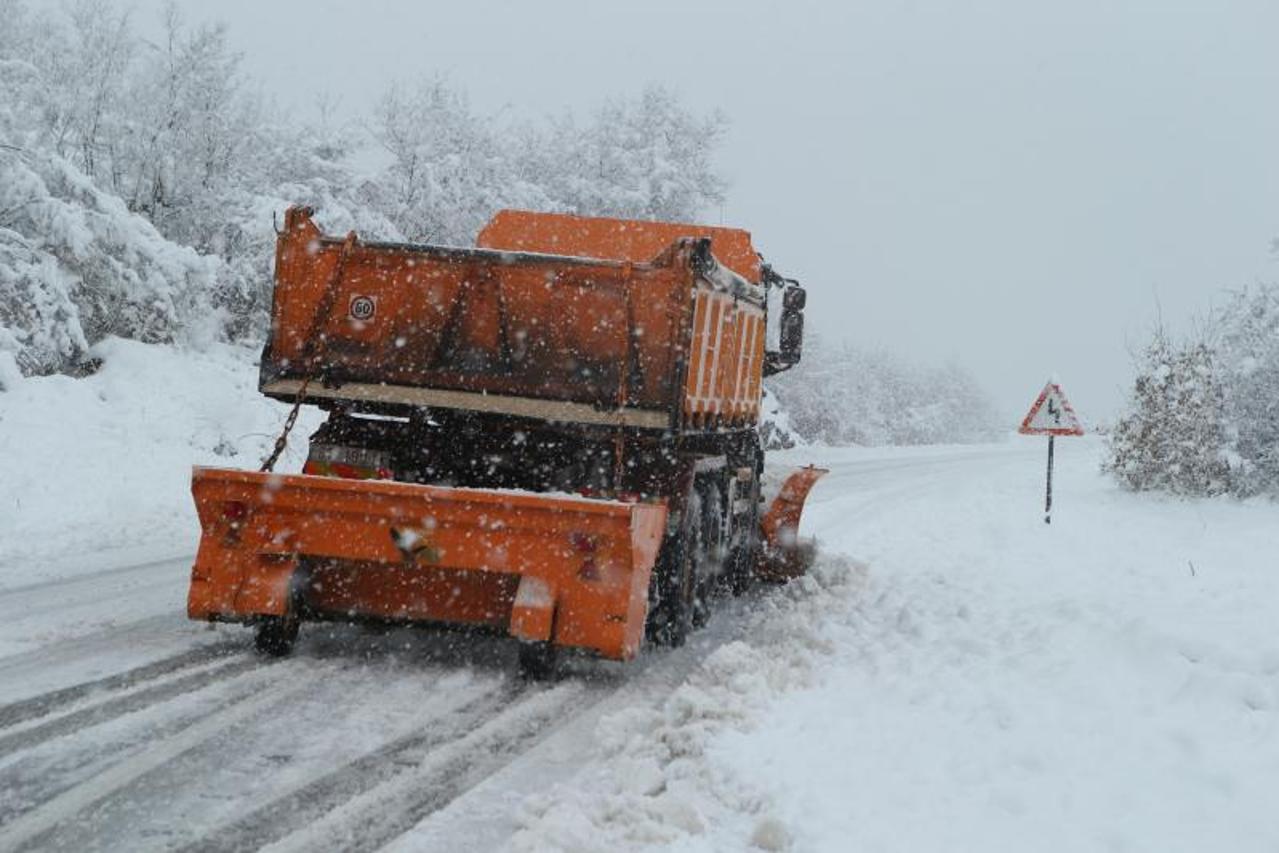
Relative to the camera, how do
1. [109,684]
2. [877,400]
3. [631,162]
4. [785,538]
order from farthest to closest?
1. [877,400]
2. [631,162]
3. [785,538]
4. [109,684]

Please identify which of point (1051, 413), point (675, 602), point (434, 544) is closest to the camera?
point (434, 544)

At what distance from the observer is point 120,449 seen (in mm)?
12625

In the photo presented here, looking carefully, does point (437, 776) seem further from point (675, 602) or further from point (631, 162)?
point (631, 162)

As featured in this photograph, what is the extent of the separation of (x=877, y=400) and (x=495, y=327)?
2439 inches

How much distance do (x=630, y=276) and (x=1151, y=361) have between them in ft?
44.7

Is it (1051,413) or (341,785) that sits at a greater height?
(1051,413)

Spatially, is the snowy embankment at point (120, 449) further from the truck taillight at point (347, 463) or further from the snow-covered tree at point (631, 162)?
the snow-covered tree at point (631, 162)

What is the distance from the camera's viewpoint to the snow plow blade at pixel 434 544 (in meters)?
5.58

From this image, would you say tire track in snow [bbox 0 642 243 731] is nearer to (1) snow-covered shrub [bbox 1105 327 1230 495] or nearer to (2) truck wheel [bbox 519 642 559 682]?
(2) truck wheel [bbox 519 642 559 682]

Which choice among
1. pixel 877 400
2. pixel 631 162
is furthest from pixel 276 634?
Result: pixel 877 400

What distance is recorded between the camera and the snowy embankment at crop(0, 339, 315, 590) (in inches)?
368

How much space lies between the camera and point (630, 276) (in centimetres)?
645

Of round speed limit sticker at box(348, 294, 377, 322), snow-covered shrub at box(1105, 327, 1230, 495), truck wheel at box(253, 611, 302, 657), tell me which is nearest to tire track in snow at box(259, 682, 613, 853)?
truck wheel at box(253, 611, 302, 657)

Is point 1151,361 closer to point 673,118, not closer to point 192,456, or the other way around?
point 192,456
